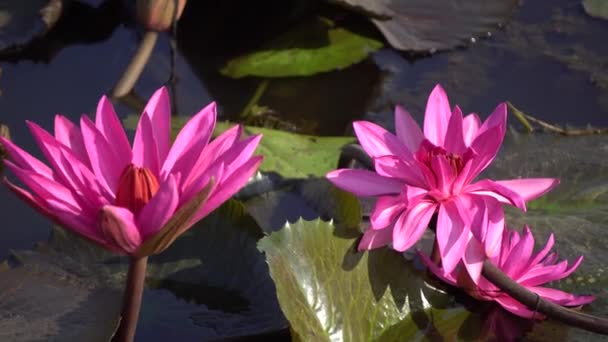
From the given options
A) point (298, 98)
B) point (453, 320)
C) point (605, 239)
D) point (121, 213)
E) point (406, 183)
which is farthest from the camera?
point (298, 98)

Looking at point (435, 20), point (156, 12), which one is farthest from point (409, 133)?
point (435, 20)

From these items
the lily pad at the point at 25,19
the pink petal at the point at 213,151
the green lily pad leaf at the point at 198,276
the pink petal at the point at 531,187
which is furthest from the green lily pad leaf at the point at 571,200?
the lily pad at the point at 25,19

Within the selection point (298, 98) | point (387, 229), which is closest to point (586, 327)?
point (387, 229)

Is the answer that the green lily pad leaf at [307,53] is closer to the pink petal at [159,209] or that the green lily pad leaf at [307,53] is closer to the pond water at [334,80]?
the pond water at [334,80]

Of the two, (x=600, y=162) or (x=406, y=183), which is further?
(x=600, y=162)

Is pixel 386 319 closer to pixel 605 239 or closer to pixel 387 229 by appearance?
pixel 387 229
